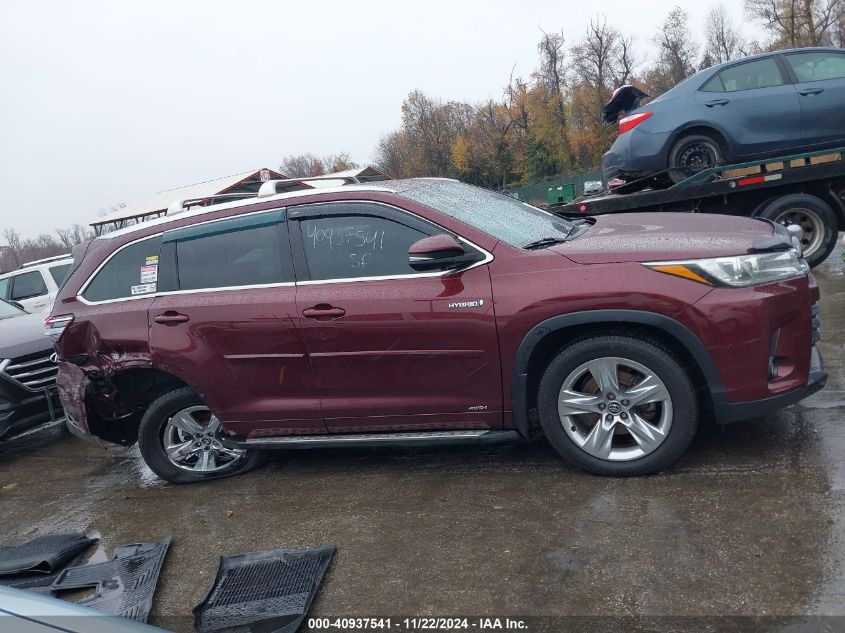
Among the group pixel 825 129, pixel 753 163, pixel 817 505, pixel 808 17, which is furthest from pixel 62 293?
pixel 808 17

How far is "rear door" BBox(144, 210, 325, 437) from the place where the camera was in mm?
4152

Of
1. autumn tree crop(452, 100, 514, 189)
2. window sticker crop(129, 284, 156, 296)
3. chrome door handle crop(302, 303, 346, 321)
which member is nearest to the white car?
window sticker crop(129, 284, 156, 296)

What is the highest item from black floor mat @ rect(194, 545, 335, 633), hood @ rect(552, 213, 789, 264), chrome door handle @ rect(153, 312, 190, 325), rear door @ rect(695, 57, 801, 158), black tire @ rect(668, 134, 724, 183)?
rear door @ rect(695, 57, 801, 158)

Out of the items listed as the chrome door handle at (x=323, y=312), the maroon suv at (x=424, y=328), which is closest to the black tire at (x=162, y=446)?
the maroon suv at (x=424, y=328)

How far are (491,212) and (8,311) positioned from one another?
18.2 feet

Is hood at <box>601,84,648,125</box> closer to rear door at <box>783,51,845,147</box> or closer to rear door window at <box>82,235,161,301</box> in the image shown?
rear door at <box>783,51,845,147</box>

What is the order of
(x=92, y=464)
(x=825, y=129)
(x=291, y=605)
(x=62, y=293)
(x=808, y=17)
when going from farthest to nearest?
1. (x=808, y=17)
2. (x=825, y=129)
3. (x=92, y=464)
4. (x=62, y=293)
5. (x=291, y=605)

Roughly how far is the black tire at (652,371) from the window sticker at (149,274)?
2568 millimetres

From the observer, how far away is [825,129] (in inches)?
281

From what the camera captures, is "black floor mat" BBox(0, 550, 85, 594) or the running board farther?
the running board

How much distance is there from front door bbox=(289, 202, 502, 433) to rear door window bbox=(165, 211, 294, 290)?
0.43ft

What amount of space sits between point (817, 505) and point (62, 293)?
4.69m

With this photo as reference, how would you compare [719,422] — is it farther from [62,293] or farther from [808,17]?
[808,17]

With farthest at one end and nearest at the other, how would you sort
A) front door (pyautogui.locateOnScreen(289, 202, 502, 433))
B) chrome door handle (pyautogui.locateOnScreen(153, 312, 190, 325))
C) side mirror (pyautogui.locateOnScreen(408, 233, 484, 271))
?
chrome door handle (pyautogui.locateOnScreen(153, 312, 190, 325)), front door (pyautogui.locateOnScreen(289, 202, 502, 433)), side mirror (pyautogui.locateOnScreen(408, 233, 484, 271))
